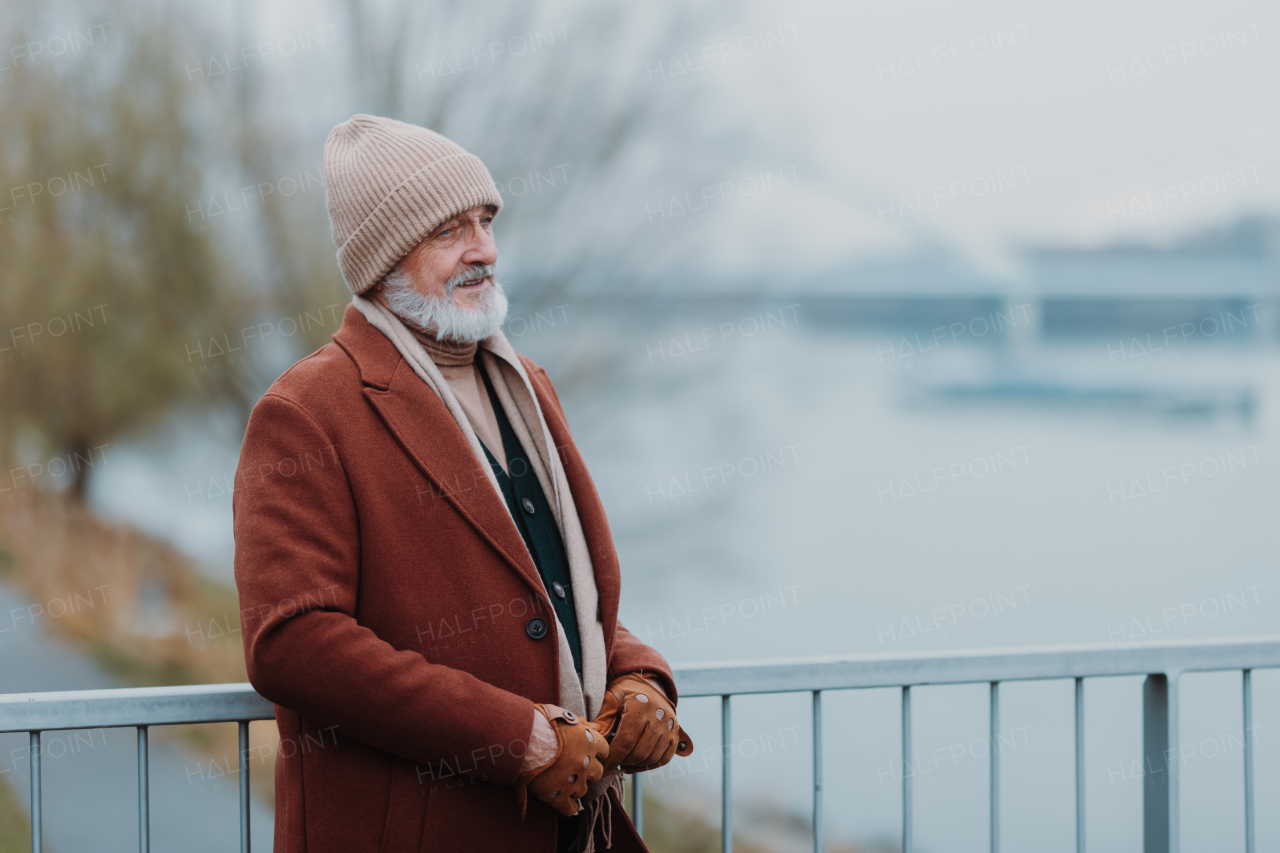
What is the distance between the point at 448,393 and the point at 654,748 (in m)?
0.61

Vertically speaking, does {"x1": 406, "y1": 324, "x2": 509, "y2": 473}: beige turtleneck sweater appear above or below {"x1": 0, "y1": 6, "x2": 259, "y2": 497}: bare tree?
below

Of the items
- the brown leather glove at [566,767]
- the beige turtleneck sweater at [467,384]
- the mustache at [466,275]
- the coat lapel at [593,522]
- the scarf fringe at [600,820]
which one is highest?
the mustache at [466,275]

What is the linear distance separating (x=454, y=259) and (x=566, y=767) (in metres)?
0.77

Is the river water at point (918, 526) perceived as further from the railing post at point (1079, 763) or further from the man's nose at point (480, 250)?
the man's nose at point (480, 250)

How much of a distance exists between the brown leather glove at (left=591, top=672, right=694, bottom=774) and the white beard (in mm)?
593

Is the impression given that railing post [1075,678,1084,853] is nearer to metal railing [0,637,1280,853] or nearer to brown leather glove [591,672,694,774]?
metal railing [0,637,1280,853]

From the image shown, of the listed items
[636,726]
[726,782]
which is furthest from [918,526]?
[636,726]

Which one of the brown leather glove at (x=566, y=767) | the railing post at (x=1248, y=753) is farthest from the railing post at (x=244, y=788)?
the railing post at (x=1248, y=753)

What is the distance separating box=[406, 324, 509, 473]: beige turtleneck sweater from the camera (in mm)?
1627

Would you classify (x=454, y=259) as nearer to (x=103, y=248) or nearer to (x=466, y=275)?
(x=466, y=275)

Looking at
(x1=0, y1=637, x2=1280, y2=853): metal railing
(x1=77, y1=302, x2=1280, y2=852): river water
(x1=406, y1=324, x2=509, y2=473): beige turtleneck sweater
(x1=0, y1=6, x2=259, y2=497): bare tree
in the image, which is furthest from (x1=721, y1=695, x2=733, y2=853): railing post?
(x1=0, y1=6, x2=259, y2=497): bare tree

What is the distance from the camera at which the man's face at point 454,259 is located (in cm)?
159

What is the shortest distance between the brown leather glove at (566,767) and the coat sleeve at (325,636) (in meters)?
0.04

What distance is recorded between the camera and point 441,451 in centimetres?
149
